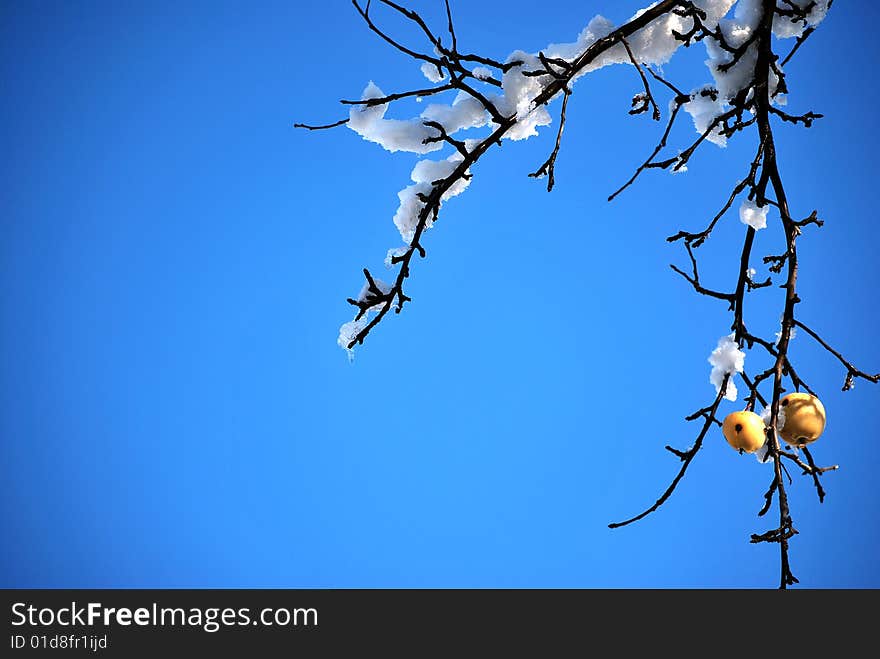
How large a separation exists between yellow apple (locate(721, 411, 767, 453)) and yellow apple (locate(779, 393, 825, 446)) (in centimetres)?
6

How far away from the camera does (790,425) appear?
169 centimetres

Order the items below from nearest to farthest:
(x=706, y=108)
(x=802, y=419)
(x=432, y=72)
Answer: 1. (x=802, y=419)
2. (x=432, y=72)
3. (x=706, y=108)

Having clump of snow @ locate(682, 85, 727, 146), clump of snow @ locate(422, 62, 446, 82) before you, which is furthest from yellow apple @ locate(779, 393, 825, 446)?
clump of snow @ locate(422, 62, 446, 82)

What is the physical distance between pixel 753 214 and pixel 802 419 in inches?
21.4

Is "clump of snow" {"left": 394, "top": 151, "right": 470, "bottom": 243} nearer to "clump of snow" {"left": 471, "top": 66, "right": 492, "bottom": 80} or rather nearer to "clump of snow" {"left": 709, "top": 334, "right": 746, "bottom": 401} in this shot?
"clump of snow" {"left": 471, "top": 66, "right": 492, "bottom": 80}

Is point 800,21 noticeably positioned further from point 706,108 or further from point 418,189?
point 418,189

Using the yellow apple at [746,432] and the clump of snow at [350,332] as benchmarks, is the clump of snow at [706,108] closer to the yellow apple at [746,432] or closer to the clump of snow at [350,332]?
the yellow apple at [746,432]

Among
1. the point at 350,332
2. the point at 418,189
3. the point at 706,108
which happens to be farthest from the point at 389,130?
the point at 706,108

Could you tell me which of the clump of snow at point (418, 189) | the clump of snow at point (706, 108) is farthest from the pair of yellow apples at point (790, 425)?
the clump of snow at point (418, 189)

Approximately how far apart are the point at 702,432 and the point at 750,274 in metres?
0.52

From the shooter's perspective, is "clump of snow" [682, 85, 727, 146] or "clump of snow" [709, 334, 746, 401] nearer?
"clump of snow" [709, 334, 746, 401]

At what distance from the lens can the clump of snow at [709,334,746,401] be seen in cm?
175

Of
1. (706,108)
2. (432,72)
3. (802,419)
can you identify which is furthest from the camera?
(706,108)

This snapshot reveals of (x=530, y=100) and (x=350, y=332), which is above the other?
(x=530, y=100)
